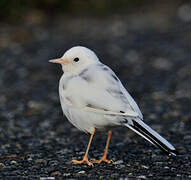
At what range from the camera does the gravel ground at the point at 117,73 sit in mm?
5789

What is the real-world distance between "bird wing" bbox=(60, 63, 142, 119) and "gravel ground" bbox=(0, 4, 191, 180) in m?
0.68

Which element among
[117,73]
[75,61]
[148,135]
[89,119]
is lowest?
[148,135]

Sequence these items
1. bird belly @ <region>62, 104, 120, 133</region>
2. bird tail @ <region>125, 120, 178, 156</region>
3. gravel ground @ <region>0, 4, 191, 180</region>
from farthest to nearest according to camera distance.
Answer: gravel ground @ <region>0, 4, 191, 180</region>, bird belly @ <region>62, 104, 120, 133</region>, bird tail @ <region>125, 120, 178, 156</region>

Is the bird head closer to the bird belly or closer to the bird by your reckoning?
the bird

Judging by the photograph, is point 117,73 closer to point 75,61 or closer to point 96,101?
→ point 75,61

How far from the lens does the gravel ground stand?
5789 millimetres

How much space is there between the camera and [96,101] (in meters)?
5.38

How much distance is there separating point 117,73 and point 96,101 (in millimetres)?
5859

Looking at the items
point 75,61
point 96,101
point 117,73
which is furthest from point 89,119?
point 117,73

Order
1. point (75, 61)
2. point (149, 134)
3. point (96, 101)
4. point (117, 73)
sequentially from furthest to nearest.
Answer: point (117, 73) → point (75, 61) → point (96, 101) → point (149, 134)

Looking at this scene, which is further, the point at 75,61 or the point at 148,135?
the point at 75,61

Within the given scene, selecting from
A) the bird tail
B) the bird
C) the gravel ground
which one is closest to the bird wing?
the bird

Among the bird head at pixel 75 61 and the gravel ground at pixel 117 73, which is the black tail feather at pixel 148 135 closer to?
the gravel ground at pixel 117 73

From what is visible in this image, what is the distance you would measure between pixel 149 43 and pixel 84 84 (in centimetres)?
806
